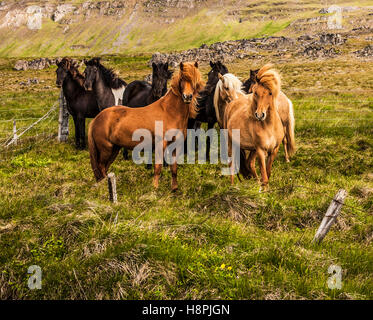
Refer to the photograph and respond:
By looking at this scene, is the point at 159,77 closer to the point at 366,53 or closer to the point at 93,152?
the point at 93,152

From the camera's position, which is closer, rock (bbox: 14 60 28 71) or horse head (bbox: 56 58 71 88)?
horse head (bbox: 56 58 71 88)

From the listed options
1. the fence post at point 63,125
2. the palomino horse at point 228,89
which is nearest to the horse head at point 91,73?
the fence post at point 63,125

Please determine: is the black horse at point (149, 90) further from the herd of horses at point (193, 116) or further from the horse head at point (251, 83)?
the horse head at point (251, 83)

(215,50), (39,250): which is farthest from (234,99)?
(215,50)

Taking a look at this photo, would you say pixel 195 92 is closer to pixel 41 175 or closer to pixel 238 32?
pixel 41 175

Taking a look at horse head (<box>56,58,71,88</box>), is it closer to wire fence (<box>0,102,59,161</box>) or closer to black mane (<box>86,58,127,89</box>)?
black mane (<box>86,58,127,89</box>)

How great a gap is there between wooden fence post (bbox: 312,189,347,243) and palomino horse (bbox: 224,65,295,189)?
2104 millimetres

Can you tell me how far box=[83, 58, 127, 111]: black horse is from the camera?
9367mm

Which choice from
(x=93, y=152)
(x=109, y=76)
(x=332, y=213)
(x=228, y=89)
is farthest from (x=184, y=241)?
(x=109, y=76)

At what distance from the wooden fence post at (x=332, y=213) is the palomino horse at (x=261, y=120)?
210cm

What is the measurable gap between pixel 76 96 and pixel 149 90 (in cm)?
272

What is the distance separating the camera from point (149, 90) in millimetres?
9891

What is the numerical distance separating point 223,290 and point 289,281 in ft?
2.23

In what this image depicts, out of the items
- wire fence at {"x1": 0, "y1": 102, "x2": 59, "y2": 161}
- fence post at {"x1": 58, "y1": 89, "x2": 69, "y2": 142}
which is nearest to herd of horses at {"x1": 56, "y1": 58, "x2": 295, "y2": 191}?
fence post at {"x1": 58, "y1": 89, "x2": 69, "y2": 142}
